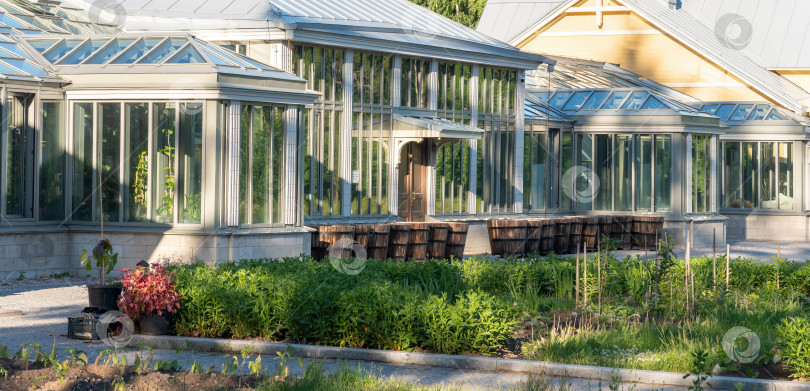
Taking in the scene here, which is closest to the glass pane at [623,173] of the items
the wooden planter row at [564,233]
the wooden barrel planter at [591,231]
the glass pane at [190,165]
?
the wooden planter row at [564,233]

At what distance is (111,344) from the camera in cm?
1092

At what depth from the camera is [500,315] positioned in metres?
10.7

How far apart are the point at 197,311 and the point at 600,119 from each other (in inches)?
823

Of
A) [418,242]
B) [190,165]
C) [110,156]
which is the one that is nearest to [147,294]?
[190,165]

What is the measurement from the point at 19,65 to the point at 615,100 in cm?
1810

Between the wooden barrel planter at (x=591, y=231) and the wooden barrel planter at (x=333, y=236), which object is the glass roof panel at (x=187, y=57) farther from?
the wooden barrel planter at (x=591, y=231)

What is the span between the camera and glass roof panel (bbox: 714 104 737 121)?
34.8 meters

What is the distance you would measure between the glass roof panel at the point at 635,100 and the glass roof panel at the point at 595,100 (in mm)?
820

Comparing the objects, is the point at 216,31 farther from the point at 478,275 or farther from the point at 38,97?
the point at 478,275

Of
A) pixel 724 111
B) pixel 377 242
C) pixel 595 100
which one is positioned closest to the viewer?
pixel 377 242

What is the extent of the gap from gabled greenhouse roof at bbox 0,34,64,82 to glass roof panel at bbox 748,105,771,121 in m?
23.1

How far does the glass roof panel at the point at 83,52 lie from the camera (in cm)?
1869

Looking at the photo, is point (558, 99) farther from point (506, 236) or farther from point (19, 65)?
point (19, 65)

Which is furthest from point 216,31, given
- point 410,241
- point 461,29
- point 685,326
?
point 685,326
